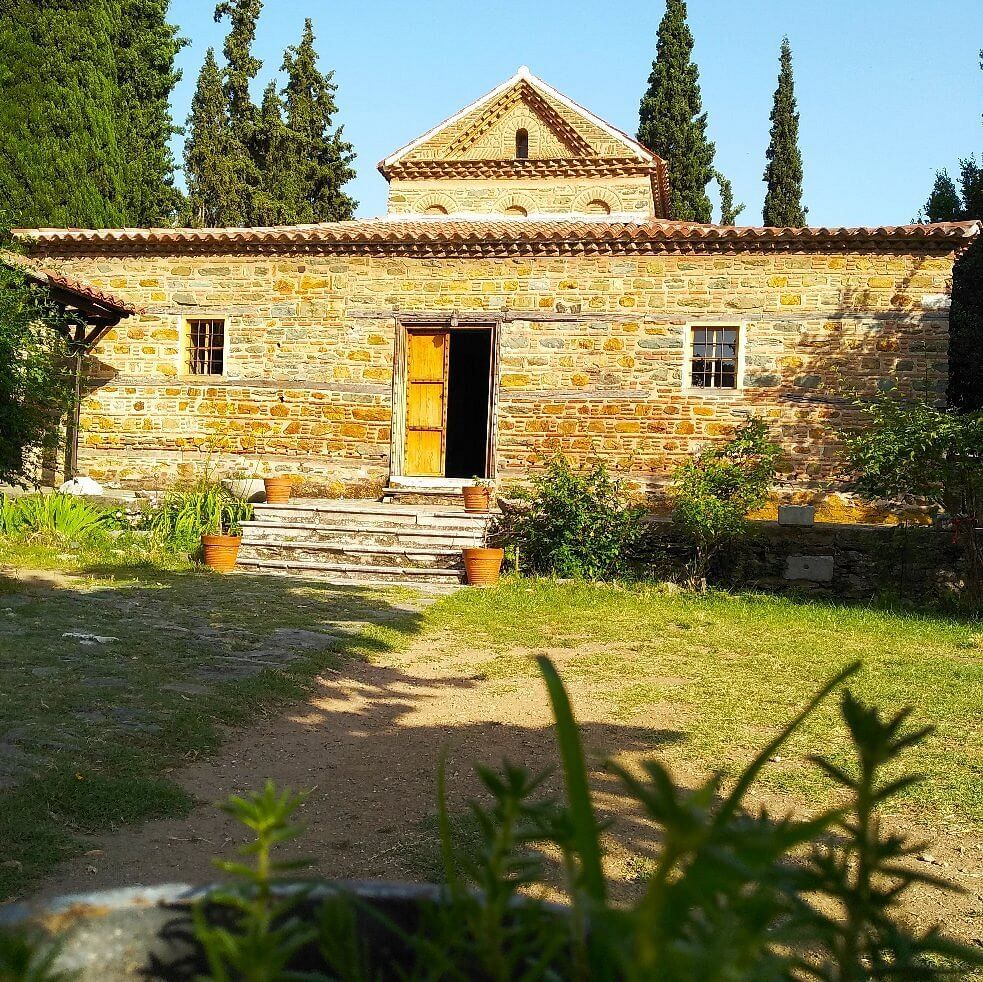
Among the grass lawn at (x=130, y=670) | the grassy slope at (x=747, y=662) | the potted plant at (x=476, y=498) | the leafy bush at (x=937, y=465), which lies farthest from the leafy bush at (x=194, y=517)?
the leafy bush at (x=937, y=465)

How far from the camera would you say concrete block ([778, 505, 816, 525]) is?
12.0 meters

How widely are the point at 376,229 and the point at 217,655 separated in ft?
28.3

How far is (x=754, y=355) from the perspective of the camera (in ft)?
41.4

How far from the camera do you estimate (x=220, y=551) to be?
11328 millimetres

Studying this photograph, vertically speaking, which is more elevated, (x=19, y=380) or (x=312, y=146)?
(x=312, y=146)

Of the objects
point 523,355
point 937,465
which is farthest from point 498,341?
point 937,465

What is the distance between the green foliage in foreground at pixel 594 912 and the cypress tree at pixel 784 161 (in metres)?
27.6

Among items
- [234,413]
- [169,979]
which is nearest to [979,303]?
[234,413]

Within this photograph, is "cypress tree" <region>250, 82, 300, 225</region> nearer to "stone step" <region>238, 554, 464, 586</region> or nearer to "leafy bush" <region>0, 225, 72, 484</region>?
"stone step" <region>238, 554, 464, 586</region>

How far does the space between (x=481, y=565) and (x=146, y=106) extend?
15.5 metres

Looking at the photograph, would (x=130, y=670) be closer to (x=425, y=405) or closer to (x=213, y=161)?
(x=425, y=405)

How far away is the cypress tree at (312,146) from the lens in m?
24.3

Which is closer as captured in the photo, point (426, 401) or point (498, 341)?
point (498, 341)

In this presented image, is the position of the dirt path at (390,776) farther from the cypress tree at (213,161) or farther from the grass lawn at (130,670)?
the cypress tree at (213,161)
